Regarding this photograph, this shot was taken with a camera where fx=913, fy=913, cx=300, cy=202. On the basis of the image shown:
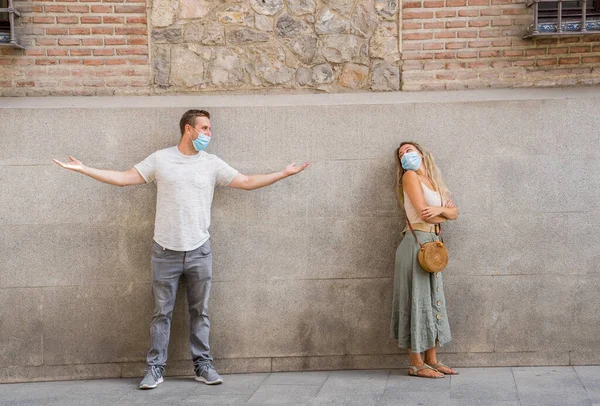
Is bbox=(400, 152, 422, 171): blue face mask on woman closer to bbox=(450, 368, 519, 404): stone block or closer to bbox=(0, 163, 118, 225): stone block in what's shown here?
bbox=(450, 368, 519, 404): stone block

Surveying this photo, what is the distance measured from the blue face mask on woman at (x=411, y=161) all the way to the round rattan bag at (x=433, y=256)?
0.59 meters

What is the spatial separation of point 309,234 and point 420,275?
39.1 inches

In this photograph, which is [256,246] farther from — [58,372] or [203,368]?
[58,372]

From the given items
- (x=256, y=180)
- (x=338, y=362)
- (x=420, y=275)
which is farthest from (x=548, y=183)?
(x=256, y=180)

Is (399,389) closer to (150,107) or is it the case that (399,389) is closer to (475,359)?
(475,359)

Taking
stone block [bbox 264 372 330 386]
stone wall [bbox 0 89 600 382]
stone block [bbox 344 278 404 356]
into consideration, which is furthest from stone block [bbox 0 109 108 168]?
stone block [bbox 344 278 404 356]

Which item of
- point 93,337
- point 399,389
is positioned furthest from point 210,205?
point 399,389

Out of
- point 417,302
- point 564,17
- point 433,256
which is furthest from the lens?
point 564,17

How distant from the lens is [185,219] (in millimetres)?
6852

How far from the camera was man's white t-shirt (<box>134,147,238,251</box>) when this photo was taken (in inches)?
269

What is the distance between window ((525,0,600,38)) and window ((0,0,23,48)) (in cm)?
408

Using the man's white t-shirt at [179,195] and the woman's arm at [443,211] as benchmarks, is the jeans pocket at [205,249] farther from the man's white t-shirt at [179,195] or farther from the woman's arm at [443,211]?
the woman's arm at [443,211]

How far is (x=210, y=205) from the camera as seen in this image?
23.3 feet

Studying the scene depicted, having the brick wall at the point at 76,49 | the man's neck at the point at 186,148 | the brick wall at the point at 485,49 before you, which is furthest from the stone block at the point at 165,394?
the brick wall at the point at 485,49
